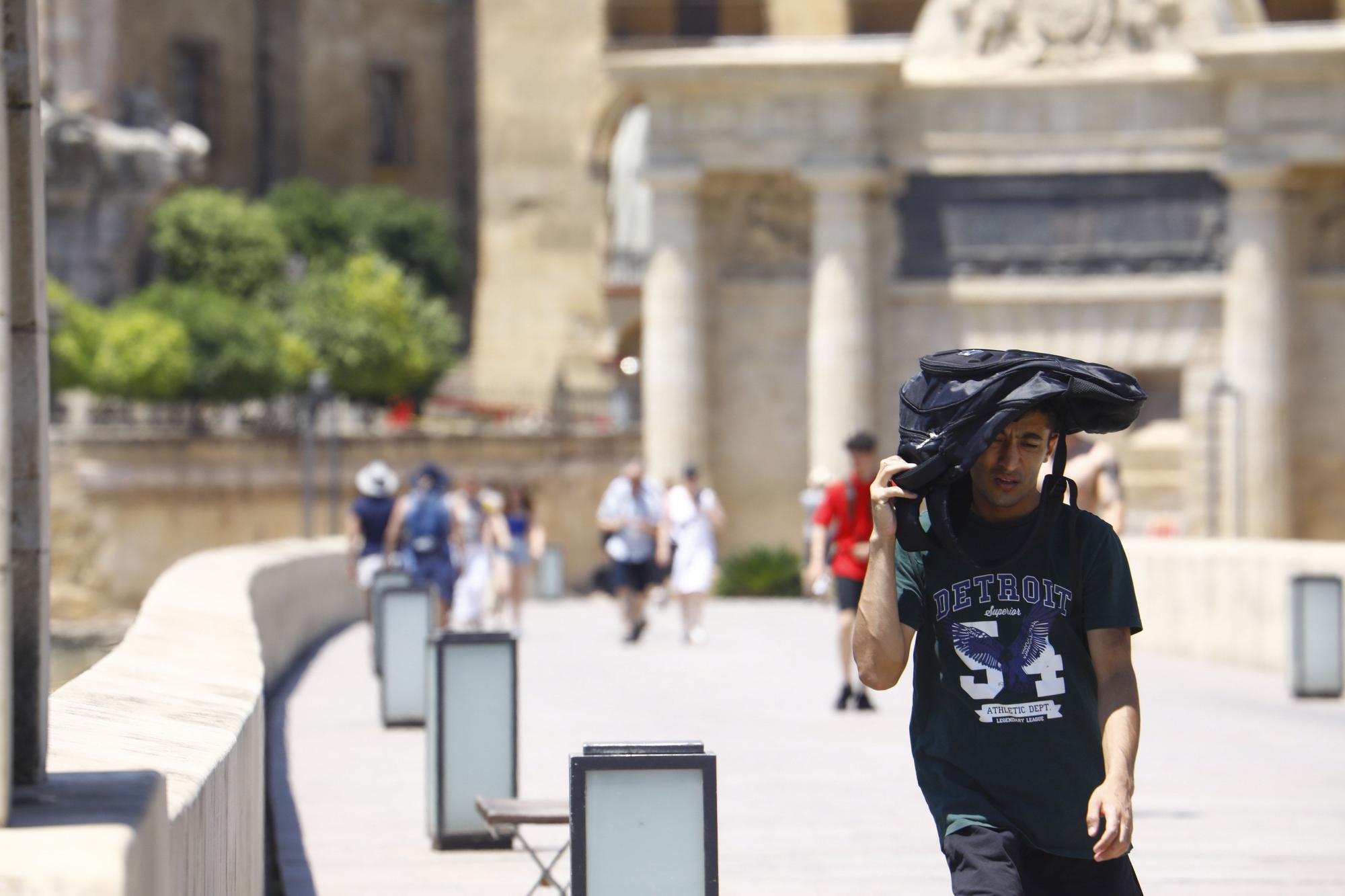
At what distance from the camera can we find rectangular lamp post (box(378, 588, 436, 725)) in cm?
1501

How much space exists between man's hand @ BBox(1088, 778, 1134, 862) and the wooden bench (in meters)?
3.10

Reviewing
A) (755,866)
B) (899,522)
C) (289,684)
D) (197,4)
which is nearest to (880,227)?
(289,684)

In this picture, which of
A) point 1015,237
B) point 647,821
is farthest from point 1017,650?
point 1015,237

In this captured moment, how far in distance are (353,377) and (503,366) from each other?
9.25 m

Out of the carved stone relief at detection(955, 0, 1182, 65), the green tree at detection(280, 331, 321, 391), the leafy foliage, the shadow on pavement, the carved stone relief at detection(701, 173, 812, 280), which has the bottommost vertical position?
the leafy foliage

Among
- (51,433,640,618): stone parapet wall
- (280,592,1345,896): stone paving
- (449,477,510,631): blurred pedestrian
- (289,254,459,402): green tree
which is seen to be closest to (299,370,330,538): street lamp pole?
(51,433,640,618): stone parapet wall

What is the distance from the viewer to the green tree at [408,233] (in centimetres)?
6328

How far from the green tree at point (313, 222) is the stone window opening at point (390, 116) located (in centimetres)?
793

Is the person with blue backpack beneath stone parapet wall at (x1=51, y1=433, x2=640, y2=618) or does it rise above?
above

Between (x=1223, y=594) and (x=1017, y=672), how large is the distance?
48.3 feet

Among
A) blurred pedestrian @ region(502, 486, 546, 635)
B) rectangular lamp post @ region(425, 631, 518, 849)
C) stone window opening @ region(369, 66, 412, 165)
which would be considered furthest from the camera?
stone window opening @ region(369, 66, 412, 165)

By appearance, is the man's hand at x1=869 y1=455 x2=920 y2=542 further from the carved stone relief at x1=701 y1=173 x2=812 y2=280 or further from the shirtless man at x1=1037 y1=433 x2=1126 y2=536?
the carved stone relief at x1=701 y1=173 x2=812 y2=280

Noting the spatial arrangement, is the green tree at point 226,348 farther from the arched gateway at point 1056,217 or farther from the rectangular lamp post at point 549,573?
the arched gateway at point 1056,217

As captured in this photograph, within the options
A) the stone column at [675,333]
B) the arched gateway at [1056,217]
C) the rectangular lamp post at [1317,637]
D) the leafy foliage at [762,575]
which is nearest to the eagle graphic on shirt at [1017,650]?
the rectangular lamp post at [1317,637]
